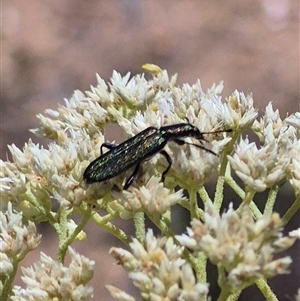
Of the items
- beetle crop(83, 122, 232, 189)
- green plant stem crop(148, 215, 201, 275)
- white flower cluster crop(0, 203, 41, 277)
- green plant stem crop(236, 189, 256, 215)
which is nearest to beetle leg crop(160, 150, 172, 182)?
beetle crop(83, 122, 232, 189)

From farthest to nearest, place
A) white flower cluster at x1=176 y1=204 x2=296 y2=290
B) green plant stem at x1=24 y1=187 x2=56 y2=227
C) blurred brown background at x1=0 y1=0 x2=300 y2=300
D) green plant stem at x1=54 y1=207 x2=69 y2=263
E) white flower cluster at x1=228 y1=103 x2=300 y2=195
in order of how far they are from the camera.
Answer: blurred brown background at x1=0 y1=0 x2=300 y2=300, green plant stem at x1=24 y1=187 x2=56 y2=227, green plant stem at x1=54 y1=207 x2=69 y2=263, white flower cluster at x1=228 y1=103 x2=300 y2=195, white flower cluster at x1=176 y1=204 x2=296 y2=290

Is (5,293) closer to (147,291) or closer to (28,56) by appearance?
(147,291)

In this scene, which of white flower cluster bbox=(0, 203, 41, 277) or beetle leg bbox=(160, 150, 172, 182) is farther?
white flower cluster bbox=(0, 203, 41, 277)

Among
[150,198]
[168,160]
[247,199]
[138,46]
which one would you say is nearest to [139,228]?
[150,198]

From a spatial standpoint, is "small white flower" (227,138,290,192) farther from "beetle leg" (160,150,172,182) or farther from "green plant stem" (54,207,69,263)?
"green plant stem" (54,207,69,263)

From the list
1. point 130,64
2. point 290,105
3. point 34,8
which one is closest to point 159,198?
point 290,105

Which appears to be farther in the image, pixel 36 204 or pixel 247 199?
pixel 36 204

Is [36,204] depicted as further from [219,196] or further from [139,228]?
[219,196]
